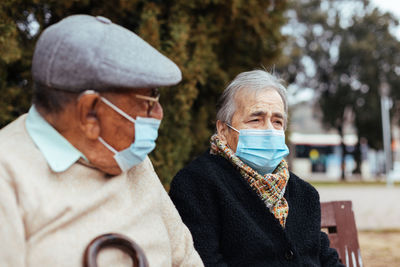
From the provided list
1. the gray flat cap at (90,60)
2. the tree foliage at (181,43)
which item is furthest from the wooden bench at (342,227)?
the gray flat cap at (90,60)

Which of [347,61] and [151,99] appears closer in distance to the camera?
[151,99]

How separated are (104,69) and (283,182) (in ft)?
4.51

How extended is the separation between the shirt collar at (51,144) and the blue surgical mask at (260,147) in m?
1.14

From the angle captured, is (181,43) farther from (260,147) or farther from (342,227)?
(342,227)

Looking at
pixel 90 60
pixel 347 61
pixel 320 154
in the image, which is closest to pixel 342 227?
pixel 90 60

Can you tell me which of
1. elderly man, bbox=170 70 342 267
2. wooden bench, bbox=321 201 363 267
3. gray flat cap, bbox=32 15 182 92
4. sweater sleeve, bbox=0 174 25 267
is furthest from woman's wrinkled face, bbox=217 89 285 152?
sweater sleeve, bbox=0 174 25 267

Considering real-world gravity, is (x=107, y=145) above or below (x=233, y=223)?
above

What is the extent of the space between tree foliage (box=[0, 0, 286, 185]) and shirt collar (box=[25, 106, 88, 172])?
180 cm

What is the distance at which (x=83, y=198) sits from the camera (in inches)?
59.9

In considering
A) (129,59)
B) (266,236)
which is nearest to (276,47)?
(266,236)

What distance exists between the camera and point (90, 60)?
4.82 ft

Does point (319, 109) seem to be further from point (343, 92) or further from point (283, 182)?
point (283, 182)

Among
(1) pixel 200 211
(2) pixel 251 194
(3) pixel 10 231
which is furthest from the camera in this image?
(2) pixel 251 194

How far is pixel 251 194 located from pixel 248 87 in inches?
24.4
